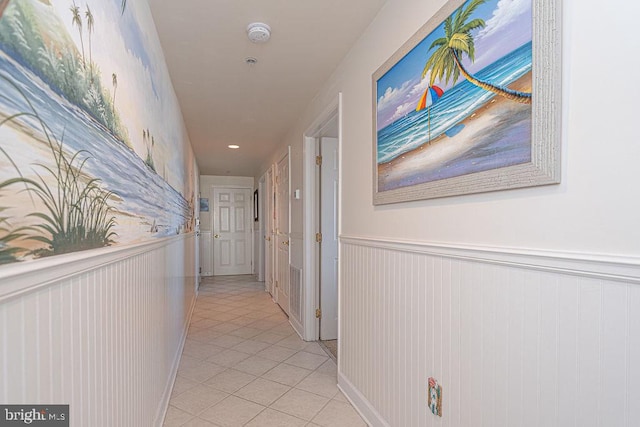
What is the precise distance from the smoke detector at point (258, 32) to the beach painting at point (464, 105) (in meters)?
0.71

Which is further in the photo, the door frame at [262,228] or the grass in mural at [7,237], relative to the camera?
the door frame at [262,228]

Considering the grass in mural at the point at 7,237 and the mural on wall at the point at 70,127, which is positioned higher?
the mural on wall at the point at 70,127

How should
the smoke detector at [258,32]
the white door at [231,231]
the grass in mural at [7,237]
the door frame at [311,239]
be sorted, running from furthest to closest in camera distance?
the white door at [231,231] → the door frame at [311,239] → the smoke detector at [258,32] → the grass in mural at [7,237]

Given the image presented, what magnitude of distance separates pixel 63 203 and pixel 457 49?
129cm

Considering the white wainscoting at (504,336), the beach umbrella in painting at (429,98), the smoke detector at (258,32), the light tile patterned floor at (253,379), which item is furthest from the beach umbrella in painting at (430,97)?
the light tile patterned floor at (253,379)

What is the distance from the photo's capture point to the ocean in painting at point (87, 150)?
1.90ft

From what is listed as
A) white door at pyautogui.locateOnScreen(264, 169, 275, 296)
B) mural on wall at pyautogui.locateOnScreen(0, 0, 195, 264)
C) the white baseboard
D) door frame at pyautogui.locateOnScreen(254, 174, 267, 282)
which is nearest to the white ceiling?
mural on wall at pyautogui.locateOnScreen(0, 0, 195, 264)

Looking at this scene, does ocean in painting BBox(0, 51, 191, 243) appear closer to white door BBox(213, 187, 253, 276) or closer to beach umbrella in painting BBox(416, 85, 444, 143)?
beach umbrella in painting BBox(416, 85, 444, 143)

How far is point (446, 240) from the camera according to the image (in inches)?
50.1

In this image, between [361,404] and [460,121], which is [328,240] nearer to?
[361,404]

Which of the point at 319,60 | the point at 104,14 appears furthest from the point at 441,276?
the point at 319,60

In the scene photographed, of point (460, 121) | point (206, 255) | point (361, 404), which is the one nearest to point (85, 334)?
point (460, 121)

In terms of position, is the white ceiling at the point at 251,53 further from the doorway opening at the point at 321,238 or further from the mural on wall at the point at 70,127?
the doorway opening at the point at 321,238

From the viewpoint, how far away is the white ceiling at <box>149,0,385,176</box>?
171 cm
